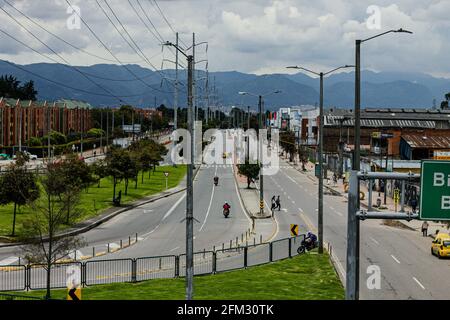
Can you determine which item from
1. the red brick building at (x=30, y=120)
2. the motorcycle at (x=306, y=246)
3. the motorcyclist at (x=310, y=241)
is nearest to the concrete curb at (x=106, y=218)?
the motorcycle at (x=306, y=246)

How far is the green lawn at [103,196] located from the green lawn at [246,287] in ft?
41.8

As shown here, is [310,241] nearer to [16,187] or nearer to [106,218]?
[16,187]

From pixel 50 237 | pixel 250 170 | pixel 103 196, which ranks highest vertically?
pixel 250 170

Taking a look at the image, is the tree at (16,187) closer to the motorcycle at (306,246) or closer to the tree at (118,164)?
the motorcycle at (306,246)

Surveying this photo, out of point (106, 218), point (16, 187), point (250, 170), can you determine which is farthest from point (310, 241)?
point (250, 170)

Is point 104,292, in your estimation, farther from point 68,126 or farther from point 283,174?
point 68,126

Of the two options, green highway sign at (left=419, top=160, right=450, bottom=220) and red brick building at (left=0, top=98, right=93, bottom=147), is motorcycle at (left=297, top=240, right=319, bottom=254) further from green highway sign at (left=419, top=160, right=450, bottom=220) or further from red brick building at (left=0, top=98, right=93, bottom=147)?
red brick building at (left=0, top=98, right=93, bottom=147)

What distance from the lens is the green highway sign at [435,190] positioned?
703 inches

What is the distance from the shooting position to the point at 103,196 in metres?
67.2

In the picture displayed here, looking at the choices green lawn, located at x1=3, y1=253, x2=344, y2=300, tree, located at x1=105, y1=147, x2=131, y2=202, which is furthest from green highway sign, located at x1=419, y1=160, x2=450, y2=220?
tree, located at x1=105, y1=147, x2=131, y2=202

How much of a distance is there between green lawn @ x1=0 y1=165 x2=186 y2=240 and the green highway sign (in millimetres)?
25937

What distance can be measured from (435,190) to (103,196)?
5187 centimetres

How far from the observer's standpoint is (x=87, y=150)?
14975 centimetres
